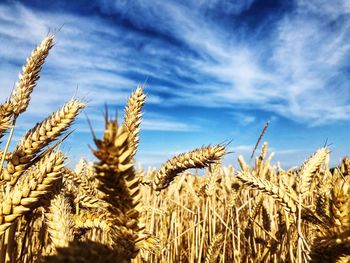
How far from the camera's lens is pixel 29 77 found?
7.71ft

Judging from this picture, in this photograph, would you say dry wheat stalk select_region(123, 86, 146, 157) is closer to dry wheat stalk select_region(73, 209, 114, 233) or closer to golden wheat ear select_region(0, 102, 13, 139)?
dry wheat stalk select_region(73, 209, 114, 233)

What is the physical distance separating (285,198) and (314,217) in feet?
0.90

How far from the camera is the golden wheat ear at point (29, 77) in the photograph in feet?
7.30

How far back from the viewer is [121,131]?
3.30ft

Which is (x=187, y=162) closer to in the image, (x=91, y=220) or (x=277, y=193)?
(x=277, y=193)

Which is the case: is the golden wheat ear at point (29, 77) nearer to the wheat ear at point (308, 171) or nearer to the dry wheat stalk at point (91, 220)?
the dry wheat stalk at point (91, 220)

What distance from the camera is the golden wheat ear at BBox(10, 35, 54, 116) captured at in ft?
7.30

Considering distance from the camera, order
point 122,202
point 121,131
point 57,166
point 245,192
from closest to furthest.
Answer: point 121,131 → point 122,202 → point 57,166 → point 245,192

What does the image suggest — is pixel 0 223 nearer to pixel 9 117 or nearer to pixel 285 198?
pixel 9 117

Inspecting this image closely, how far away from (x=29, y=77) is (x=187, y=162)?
1.22 metres

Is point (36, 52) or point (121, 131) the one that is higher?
point (36, 52)

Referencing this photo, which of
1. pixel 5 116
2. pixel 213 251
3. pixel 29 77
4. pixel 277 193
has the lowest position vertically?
pixel 213 251

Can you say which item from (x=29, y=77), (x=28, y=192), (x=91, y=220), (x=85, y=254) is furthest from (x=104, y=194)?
(x=29, y=77)

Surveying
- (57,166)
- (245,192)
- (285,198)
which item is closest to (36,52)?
(57,166)
